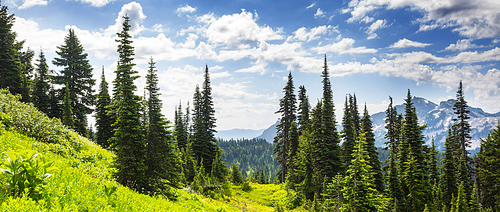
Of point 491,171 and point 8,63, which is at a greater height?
point 8,63

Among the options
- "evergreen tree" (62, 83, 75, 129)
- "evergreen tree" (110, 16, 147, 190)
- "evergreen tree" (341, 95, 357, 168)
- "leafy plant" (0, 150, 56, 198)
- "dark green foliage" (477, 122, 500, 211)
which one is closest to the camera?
"leafy plant" (0, 150, 56, 198)

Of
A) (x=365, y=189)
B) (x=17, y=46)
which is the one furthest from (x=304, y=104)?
(x=17, y=46)

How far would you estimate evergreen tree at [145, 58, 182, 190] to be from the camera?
615 inches

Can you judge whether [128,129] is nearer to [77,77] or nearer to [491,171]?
[77,77]

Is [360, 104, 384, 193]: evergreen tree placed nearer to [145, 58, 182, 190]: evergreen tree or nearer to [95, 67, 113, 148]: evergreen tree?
[145, 58, 182, 190]: evergreen tree

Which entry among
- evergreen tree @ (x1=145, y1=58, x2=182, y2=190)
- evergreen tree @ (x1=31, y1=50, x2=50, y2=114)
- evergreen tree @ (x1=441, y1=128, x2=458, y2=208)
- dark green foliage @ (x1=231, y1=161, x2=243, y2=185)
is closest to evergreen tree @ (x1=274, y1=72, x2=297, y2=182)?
dark green foliage @ (x1=231, y1=161, x2=243, y2=185)

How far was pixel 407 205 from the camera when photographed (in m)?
33.9

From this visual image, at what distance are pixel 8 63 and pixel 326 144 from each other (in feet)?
161

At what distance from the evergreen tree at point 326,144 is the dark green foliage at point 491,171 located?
1741 cm

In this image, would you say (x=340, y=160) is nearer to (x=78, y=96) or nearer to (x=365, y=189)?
(x=365, y=189)

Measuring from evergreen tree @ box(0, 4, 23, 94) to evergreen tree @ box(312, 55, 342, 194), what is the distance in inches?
1793

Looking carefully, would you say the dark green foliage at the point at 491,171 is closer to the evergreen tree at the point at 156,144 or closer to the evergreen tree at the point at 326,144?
the evergreen tree at the point at 326,144

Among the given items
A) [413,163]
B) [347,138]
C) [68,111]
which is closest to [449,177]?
[413,163]

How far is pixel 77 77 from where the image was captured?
4003 cm
